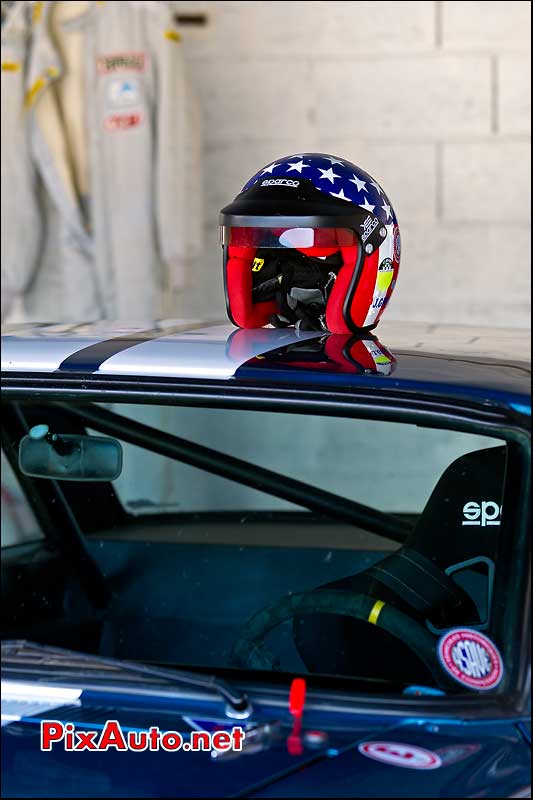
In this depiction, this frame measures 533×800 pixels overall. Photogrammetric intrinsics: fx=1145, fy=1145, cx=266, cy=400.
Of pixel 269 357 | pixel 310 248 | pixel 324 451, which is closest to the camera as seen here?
pixel 269 357

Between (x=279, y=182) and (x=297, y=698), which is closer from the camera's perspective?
(x=297, y=698)

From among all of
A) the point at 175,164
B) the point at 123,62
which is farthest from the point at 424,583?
the point at 123,62

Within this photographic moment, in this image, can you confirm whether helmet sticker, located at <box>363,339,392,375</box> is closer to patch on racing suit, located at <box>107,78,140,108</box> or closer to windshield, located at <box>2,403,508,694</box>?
windshield, located at <box>2,403,508,694</box>

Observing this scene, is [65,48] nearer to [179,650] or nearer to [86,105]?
[86,105]

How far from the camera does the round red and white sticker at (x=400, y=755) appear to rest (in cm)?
119

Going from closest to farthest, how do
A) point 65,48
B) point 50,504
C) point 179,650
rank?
point 179,650, point 50,504, point 65,48

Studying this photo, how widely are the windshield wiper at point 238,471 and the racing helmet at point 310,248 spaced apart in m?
0.38

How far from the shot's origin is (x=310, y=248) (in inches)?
68.5

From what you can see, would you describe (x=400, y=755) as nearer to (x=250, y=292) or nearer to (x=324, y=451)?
(x=250, y=292)

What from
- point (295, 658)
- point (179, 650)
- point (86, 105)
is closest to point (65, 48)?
Result: point (86, 105)

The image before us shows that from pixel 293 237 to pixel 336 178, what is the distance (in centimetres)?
17

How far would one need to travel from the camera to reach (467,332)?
1.79m

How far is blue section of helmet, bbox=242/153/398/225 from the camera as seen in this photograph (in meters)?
1.78

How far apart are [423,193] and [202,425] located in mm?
1178
